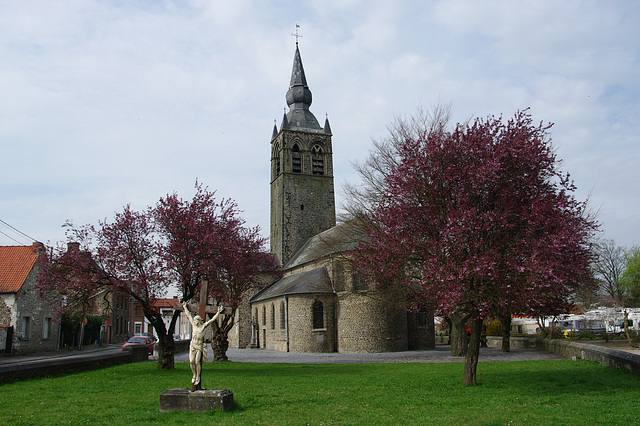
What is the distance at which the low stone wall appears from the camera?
12.8 m

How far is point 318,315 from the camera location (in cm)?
3231

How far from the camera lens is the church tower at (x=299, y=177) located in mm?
43156

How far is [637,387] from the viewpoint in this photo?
1053 cm

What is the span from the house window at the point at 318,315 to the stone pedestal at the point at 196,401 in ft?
77.8

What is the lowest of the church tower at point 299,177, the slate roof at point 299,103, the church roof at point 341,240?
the church roof at point 341,240

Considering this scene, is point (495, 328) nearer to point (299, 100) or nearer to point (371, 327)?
point (371, 327)

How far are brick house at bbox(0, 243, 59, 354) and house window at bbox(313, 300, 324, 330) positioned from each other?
14.2 m

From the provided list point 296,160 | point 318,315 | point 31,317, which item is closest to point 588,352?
point 318,315

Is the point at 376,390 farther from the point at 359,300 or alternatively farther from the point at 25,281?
Result: the point at 25,281

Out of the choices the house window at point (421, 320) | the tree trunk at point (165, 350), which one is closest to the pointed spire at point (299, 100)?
the house window at point (421, 320)

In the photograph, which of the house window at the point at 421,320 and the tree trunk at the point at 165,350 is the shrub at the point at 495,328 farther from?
the tree trunk at the point at 165,350

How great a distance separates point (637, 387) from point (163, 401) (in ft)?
29.7

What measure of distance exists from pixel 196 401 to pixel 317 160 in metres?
37.8

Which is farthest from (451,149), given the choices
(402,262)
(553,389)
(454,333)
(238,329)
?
(238,329)
